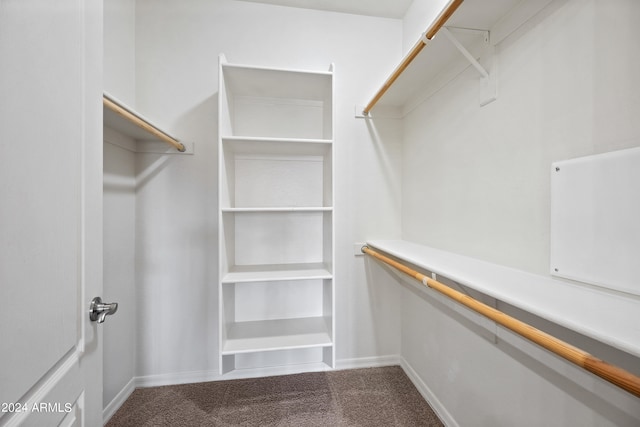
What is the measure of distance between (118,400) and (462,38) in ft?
8.24

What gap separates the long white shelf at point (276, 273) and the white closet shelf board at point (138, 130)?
82 cm

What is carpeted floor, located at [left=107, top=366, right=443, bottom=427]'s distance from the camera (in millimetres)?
1373

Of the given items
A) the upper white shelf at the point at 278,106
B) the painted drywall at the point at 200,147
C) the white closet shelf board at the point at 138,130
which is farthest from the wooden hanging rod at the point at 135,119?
the upper white shelf at the point at 278,106

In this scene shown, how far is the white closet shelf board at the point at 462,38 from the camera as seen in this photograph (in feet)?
2.93

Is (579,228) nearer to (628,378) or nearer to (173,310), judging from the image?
(628,378)

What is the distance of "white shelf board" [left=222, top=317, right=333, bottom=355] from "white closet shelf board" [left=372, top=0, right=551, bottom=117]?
146 cm

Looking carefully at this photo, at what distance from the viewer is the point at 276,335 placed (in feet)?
4.94

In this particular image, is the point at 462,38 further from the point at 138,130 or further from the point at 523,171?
the point at 138,130

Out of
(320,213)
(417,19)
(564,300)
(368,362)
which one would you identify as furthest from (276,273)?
(417,19)

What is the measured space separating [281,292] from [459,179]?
1.26m

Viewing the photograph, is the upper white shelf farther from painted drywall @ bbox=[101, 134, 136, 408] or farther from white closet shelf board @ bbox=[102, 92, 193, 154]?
painted drywall @ bbox=[101, 134, 136, 408]

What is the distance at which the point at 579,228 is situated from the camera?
708 millimetres

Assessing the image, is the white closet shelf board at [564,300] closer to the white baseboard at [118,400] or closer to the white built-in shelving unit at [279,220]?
the white built-in shelving unit at [279,220]

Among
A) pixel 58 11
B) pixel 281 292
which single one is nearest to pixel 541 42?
pixel 58 11
